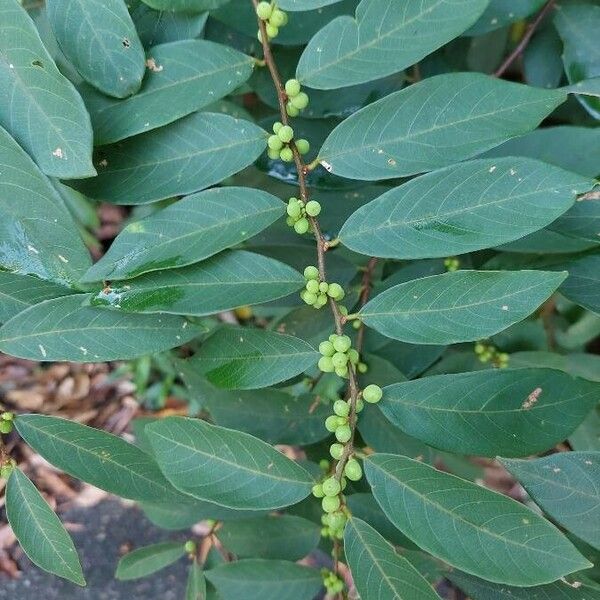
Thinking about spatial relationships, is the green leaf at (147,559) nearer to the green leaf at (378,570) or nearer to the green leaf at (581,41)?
the green leaf at (378,570)

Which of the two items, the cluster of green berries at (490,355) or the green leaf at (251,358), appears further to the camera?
the cluster of green berries at (490,355)

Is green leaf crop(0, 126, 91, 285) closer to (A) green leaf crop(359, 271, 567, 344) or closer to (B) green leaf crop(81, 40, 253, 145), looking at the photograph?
(B) green leaf crop(81, 40, 253, 145)

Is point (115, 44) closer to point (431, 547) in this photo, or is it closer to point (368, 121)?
point (368, 121)

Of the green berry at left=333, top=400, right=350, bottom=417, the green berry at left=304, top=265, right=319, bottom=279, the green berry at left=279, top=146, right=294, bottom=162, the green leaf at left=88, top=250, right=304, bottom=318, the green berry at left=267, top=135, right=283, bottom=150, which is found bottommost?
the green berry at left=333, top=400, right=350, bottom=417

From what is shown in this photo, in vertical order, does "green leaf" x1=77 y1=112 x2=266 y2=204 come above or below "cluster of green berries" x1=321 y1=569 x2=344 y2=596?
above

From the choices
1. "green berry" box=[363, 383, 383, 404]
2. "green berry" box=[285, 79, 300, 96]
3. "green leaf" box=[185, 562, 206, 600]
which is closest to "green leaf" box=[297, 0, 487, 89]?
"green berry" box=[285, 79, 300, 96]

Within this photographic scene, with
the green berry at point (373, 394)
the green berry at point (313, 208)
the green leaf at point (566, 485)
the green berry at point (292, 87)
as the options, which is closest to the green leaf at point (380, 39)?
the green berry at point (292, 87)
